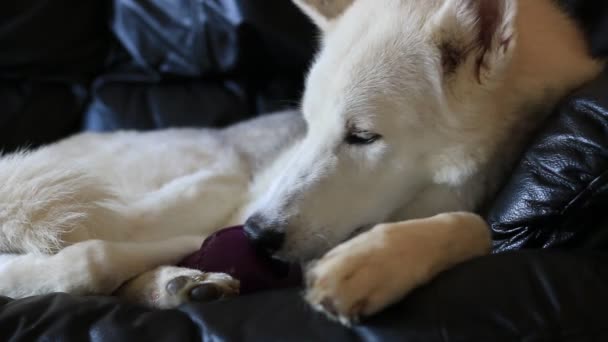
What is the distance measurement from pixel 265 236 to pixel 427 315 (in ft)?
1.42

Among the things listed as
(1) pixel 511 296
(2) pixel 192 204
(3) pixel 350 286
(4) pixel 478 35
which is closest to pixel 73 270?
(2) pixel 192 204

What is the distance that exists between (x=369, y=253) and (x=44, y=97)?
Answer: 209 centimetres

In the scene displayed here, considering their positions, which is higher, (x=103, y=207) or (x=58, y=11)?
(x=58, y=11)

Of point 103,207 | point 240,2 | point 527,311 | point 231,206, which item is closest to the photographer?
point 527,311

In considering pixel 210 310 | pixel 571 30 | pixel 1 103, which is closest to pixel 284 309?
pixel 210 310

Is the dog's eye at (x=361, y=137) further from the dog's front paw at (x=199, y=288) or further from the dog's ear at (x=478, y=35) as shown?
the dog's front paw at (x=199, y=288)

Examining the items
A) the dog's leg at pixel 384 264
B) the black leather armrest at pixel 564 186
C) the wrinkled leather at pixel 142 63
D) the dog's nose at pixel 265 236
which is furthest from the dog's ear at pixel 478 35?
the wrinkled leather at pixel 142 63

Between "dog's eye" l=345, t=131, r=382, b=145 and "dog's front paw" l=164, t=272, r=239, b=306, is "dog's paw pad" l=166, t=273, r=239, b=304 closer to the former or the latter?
"dog's front paw" l=164, t=272, r=239, b=306

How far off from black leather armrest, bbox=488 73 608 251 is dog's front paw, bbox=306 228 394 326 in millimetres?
381

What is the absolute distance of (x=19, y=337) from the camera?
0.97 meters

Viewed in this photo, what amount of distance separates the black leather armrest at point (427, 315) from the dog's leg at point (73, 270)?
16cm

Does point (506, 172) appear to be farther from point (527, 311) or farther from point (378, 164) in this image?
point (527, 311)

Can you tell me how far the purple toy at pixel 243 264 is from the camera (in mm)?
1267

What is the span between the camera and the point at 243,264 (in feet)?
4.18
